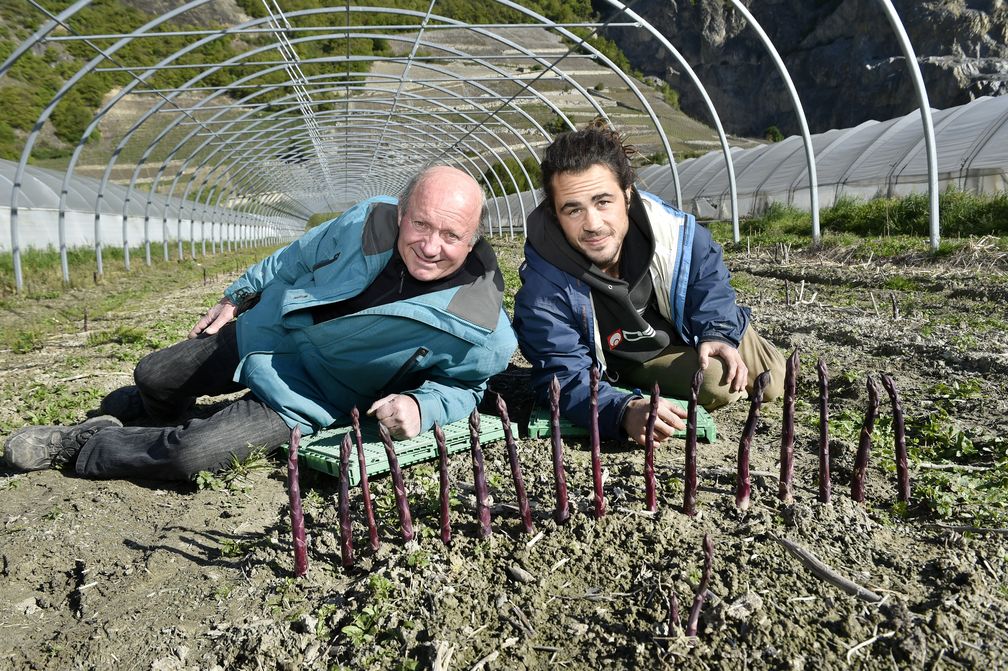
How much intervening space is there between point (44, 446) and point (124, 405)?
781mm

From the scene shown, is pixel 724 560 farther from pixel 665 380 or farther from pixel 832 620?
pixel 665 380

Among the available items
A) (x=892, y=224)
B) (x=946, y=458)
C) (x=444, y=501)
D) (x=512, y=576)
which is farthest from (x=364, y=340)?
(x=892, y=224)

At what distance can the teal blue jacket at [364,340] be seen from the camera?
10.0ft

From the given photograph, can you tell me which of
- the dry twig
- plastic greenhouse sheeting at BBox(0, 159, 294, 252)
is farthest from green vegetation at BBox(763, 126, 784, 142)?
the dry twig

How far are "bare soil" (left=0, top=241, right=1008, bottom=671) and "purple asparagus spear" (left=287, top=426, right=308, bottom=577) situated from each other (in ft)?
0.18

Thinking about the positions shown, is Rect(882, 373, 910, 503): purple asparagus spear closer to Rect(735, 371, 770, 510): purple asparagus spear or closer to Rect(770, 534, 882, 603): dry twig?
Rect(735, 371, 770, 510): purple asparagus spear

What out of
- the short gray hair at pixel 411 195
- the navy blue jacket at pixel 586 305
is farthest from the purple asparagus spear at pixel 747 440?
the short gray hair at pixel 411 195

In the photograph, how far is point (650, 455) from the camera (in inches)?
88.0

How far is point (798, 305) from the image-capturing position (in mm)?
6488

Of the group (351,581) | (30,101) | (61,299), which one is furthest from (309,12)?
(30,101)

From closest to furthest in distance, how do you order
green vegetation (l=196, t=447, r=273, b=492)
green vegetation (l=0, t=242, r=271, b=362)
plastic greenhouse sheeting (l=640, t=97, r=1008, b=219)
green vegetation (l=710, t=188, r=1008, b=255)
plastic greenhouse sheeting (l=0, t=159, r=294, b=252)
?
1. green vegetation (l=196, t=447, r=273, b=492)
2. green vegetation (l=0, t=242, r=271, b=362)
3. green vegetation (l=710, t=188, r=1008, b=255)
4. plastic greenhouse sheeting (l=640, t=97, r=1008, b=219)
5. plastic greenhouse sheeting (l=0, t=159, r=294, b=252)

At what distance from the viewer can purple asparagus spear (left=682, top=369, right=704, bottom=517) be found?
78.4 inches

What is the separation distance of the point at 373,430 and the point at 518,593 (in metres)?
1.52

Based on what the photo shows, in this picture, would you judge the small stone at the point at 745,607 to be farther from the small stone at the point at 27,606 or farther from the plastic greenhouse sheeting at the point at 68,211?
the plastic greenhouse sheeting at the point at 68,211
